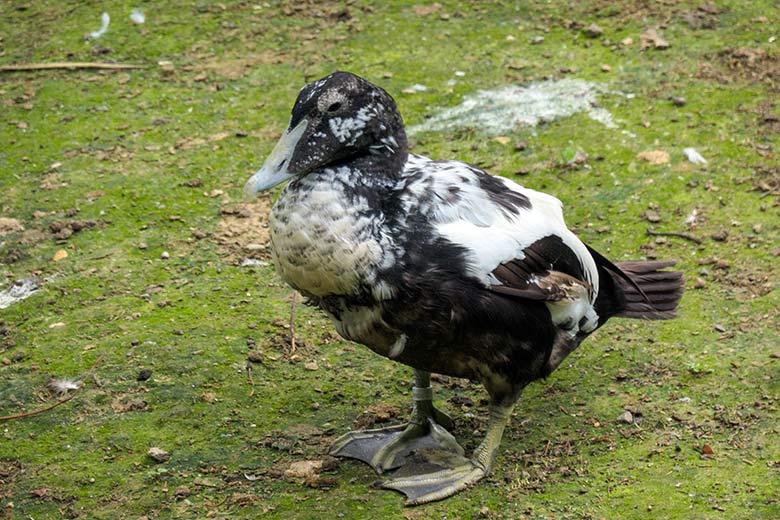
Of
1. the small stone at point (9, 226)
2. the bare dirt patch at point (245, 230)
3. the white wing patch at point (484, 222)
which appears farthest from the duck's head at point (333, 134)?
the small stone at point (9, 226)

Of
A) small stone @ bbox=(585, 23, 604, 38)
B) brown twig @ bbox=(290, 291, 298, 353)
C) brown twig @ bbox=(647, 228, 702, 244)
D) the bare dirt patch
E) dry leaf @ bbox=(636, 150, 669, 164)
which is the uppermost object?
small stone @ bbox=(585, 23, 604, 38)

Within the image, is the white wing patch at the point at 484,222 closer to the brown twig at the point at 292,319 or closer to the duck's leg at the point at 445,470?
the duck's leg at the point at 445,470

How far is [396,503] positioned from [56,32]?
511cm

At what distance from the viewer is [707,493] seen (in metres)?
3.61

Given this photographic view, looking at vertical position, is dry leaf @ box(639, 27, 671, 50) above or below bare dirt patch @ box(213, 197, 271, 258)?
above

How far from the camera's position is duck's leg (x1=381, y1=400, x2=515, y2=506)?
3.76 metres

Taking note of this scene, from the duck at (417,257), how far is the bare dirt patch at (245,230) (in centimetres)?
167

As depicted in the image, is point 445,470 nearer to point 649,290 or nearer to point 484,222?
point 484,222

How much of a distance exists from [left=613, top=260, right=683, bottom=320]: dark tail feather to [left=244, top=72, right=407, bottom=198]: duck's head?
1245mm

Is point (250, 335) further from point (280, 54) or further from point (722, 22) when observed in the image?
point (722, 22)

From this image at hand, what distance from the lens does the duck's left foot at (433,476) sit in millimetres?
3750

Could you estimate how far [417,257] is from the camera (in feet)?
11.4

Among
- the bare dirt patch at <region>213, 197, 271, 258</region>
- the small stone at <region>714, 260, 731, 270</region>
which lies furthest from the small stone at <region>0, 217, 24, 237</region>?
the small stone at <region>714, 260, 731, 270</region>

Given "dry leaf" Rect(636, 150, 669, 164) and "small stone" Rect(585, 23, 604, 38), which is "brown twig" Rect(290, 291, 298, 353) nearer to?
"dry leaf" Rect(636, 150, 669, 164)
